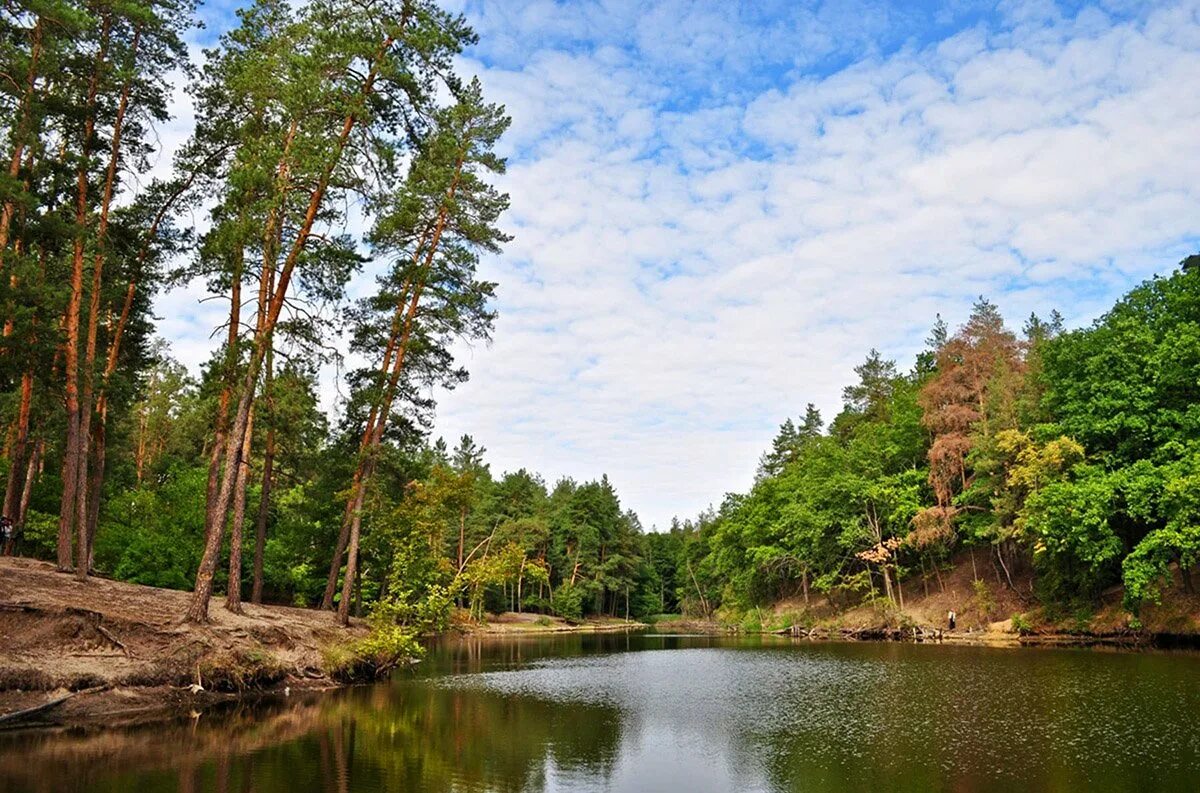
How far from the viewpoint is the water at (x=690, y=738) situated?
1238 centimetres

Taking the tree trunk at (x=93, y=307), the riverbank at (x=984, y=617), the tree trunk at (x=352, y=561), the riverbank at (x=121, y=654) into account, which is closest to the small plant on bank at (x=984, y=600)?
the riverbank at (x=984, y=617)

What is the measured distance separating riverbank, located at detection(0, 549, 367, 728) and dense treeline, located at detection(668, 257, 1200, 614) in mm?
35240

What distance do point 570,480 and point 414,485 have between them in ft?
256

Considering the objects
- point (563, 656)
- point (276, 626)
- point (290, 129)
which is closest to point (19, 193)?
point (290, 129)

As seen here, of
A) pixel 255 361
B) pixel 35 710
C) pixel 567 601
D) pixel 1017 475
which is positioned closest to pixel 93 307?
pixel 255 361

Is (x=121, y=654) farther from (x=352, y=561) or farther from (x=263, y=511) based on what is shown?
(x=263, y=511)

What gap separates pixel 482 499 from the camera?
84375 millimetres

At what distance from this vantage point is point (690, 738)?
17.1 meters

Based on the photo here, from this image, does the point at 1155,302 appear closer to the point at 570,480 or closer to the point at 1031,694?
the point at 1031,694

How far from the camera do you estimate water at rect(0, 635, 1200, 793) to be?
1238 centimetres

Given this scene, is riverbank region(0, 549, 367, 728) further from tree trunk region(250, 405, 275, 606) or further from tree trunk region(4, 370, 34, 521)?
tree trunk region(250, 405, 275, 606)

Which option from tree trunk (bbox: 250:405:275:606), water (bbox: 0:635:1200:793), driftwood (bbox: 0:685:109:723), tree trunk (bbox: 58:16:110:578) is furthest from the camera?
tree trunk (bbox: 250:405:275:606)

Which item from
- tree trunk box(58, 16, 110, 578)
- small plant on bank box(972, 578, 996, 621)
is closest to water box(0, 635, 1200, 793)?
tree trunk box(58, 16, 110, 578)

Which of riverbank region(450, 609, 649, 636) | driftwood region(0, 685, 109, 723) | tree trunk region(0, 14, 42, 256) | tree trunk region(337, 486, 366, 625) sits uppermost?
tree trunk region(0, 14, 42, 256)
